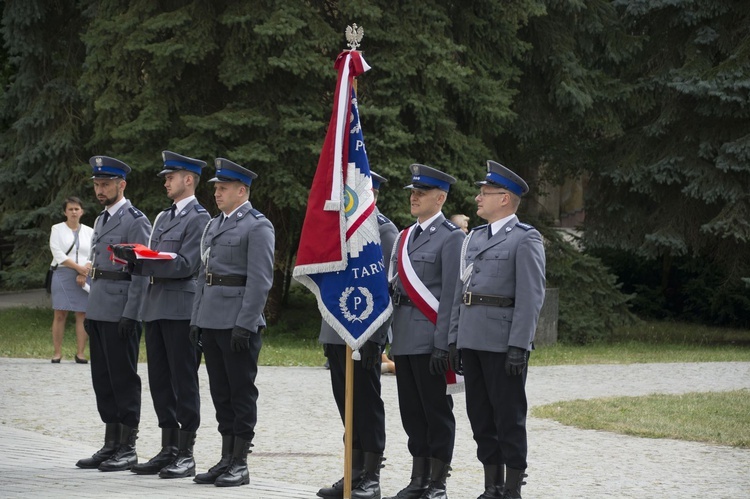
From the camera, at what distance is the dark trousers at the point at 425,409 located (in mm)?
7477

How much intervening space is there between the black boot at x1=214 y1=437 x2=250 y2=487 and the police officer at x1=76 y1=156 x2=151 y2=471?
3.31 feet

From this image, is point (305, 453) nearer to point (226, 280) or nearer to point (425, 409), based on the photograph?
point (226, 280)

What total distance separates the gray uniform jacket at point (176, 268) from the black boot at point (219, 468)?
3.22 ft

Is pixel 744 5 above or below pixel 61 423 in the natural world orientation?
above

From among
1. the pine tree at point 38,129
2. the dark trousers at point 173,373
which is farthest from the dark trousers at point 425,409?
the pine tree at point 38,129

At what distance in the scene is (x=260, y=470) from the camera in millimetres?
8680

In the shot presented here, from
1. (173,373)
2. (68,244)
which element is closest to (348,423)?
(173,373)

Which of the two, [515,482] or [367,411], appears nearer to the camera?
[515,482]

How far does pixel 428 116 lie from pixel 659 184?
4767mm

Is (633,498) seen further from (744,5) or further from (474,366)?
(744,5)

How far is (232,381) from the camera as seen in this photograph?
8.13m

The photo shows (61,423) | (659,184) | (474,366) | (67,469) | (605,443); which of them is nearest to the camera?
(474,366)

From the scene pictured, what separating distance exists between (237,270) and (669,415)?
209 inches

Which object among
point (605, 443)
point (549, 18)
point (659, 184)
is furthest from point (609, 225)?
point (605, 443)
